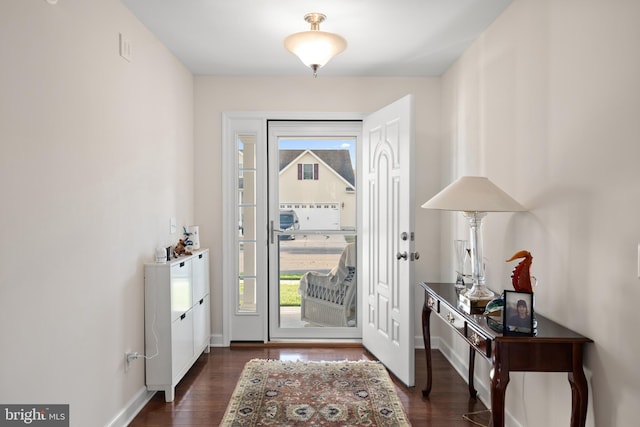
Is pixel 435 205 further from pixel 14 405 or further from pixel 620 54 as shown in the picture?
pixel 14 405

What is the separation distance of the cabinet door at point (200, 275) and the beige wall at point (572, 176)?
89.6 inches

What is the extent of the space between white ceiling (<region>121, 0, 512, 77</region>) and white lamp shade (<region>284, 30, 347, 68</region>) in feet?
0.69

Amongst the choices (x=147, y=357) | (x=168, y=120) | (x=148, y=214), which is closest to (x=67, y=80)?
(x=148, y=214)

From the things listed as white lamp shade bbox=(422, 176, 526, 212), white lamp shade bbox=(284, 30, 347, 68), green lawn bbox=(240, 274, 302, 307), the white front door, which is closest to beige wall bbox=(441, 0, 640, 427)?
white lamp shade bbox=(422, 176, 526, 212)

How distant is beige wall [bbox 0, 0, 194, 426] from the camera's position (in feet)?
5.48

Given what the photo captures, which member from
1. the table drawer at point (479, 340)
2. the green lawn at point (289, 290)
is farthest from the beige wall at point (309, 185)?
the table drawer at point (479, 340)

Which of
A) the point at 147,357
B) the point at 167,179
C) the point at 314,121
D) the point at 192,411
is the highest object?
the point at 314,121

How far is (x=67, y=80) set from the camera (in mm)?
2004

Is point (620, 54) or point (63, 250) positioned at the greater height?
point (620, 54)

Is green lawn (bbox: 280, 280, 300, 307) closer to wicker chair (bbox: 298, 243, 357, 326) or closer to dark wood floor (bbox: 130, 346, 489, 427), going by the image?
wicker chair (bbox: 298, 243, 357, 326)

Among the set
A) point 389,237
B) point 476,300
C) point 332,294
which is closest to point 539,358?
point 476,300

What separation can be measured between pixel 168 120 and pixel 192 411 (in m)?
2.17

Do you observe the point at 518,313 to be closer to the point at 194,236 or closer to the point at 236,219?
the point at 194,236

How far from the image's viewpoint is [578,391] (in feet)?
5.69
